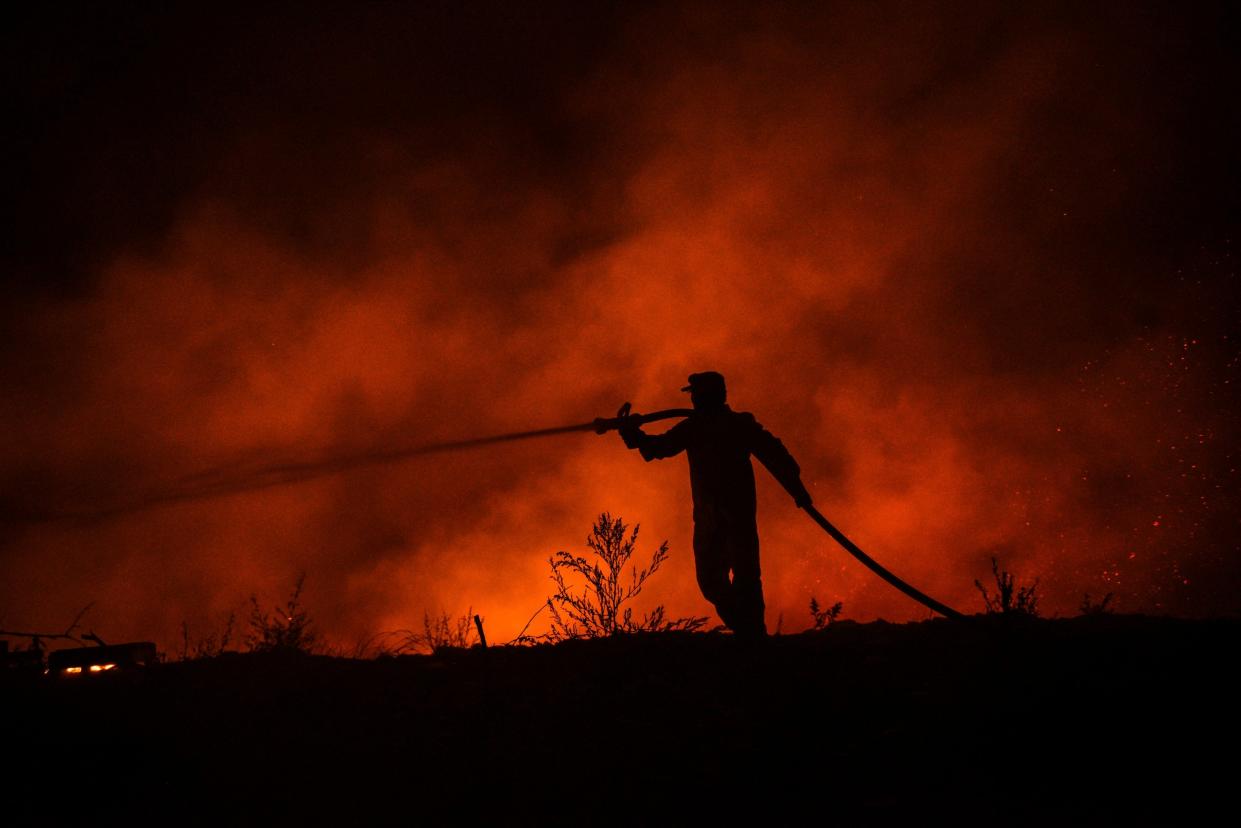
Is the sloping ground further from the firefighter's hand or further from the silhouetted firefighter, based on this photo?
the firefighter's hand

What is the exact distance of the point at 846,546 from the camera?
7031 millimetres

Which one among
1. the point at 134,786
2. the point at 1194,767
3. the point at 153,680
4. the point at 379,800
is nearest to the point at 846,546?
the point at 1194,767

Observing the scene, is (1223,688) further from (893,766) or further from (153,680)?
(153,680)

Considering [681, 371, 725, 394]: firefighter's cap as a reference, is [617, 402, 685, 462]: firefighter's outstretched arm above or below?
below

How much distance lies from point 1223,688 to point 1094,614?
2.53 meters

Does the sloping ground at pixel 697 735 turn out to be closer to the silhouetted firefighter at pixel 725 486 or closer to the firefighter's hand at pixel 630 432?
the silhouetted firefighter at pixel 725 486

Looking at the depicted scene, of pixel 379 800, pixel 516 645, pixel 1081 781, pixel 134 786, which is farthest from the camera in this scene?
pixel 516 645

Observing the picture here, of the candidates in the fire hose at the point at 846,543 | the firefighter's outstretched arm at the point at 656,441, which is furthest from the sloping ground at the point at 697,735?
the firefighter's outstretched arm at the point at 656,441

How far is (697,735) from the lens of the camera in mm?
4777

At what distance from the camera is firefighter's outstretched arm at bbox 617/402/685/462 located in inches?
307

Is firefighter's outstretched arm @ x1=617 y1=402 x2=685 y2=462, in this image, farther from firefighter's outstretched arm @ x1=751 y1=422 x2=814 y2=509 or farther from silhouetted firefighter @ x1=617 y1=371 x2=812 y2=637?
firefighter's outstretched arm @ x1=751 y1=422 x2=814 y2=509

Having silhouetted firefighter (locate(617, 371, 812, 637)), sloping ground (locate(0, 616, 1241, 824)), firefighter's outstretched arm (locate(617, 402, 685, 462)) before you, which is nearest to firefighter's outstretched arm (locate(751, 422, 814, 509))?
silhouetted firefighter (locate(617, 371, 812, 637))

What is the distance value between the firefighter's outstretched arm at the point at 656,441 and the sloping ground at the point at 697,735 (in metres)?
1.79

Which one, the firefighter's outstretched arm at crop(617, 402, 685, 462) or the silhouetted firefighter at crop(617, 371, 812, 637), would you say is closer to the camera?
the silhouetted firefighter at crop(617, 371, 812, 637)
